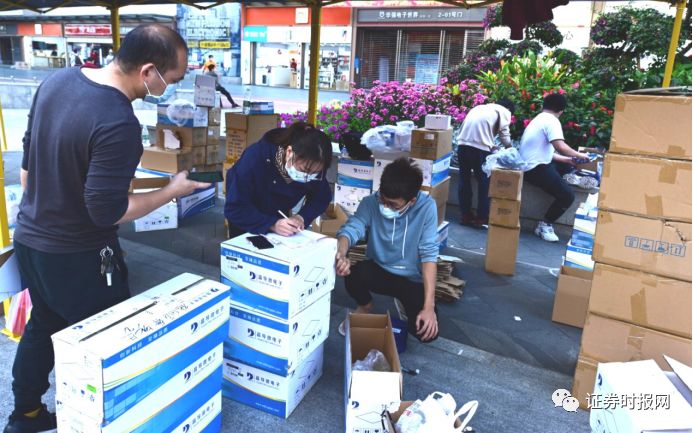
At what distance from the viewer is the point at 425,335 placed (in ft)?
7.97

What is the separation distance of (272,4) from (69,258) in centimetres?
490

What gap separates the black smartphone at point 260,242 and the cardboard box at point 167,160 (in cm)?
314

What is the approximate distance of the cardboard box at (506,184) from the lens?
3901 millimetres

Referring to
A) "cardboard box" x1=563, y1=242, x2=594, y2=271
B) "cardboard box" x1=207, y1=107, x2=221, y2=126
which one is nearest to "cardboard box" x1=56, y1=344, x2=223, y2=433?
"cardboard box" x1=563, y1=242, x2=594, y2=271

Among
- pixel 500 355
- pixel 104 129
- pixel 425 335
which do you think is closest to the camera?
pixel 104 129

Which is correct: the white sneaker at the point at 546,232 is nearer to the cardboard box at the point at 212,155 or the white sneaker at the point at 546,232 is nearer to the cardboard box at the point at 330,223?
the cardboard box at the point at 330,223

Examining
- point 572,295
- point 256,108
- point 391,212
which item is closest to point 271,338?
point 391,212

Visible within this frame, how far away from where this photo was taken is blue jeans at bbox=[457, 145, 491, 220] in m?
5.12

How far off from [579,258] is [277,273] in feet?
7.17

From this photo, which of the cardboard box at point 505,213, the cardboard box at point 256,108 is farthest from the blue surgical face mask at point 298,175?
the cardboard box at point 256,108

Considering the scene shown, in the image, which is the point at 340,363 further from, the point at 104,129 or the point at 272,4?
the point at 272,4

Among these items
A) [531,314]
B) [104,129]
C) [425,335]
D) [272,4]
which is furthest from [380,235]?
[272,4]

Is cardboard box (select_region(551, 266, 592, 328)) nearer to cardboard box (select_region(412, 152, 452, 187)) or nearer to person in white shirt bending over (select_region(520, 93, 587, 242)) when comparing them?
cardboard box (select_region(412, 152, 452, 187))

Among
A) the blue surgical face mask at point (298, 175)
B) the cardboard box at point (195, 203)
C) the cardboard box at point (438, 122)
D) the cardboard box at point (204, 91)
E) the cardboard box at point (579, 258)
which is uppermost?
the cardboard box at point (204, 91)
